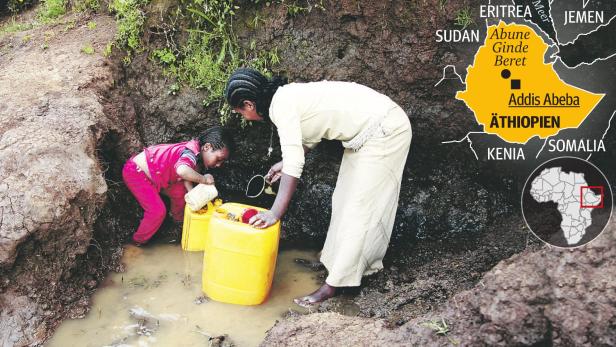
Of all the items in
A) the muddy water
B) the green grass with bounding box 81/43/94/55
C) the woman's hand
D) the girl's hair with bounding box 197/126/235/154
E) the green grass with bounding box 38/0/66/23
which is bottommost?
the muddy water

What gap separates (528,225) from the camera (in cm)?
388

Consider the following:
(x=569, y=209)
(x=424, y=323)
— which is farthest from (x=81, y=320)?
(x=569, y=209)

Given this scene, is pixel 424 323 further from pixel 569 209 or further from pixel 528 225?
pixel 528 225

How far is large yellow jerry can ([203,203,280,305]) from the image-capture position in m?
3.56

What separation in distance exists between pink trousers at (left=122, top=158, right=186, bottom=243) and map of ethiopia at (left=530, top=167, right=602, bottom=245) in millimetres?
2642

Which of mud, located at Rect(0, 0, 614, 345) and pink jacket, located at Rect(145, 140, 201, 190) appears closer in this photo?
mud, located at Rect(0, 0, 614, 345)

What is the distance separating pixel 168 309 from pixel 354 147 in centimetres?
165

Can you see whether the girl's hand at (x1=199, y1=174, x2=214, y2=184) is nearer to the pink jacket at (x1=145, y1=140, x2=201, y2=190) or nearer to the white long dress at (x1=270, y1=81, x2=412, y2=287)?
the pink jacket at (x1=145, y1=140, x2=201, y2=190)

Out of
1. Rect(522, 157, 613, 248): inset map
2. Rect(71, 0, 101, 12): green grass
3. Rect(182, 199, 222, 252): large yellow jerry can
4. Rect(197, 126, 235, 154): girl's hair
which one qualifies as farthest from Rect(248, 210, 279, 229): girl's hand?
Rect(71, 0, 101, 12): green grass

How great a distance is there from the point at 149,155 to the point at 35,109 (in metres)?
0.88

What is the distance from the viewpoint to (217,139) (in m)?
4.22

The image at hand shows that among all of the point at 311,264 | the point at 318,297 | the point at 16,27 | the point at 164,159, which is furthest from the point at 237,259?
the point at 16,27

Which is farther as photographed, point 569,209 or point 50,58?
point 50,58

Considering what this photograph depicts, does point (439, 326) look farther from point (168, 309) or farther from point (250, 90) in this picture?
point (168, 309)
